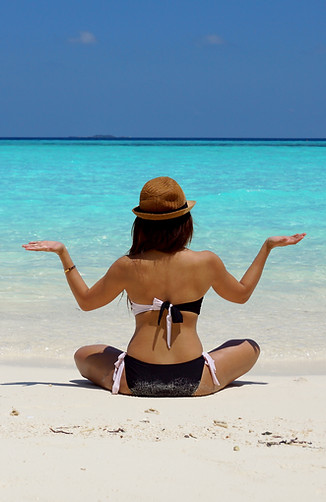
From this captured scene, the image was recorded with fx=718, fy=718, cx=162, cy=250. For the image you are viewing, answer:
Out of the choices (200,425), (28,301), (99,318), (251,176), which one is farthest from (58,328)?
(251,176)

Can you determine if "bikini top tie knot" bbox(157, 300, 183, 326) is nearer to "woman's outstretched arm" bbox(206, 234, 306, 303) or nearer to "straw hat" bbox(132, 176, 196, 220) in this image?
"woman's outstretched arm" bbox(206, 234, 306, 303)

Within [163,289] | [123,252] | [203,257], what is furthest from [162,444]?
[123,252]

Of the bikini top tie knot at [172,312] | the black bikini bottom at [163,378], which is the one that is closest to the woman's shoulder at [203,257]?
the bikini top tie knot at [172,312]

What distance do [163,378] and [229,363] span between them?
390mm

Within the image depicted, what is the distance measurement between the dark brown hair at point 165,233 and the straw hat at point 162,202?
0.05 metres

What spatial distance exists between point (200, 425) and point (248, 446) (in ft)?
1.07

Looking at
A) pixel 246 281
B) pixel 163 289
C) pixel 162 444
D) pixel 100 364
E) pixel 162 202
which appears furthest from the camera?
pixel 100 364

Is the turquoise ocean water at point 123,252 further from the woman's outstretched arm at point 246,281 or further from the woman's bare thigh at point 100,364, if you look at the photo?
the woman's outstretched arm at point 246,281

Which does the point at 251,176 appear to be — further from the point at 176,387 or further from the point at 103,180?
the point at 176,387

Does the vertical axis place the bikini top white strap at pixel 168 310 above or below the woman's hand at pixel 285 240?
below

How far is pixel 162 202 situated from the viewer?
10.3ft

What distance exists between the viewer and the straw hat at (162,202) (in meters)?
3.14

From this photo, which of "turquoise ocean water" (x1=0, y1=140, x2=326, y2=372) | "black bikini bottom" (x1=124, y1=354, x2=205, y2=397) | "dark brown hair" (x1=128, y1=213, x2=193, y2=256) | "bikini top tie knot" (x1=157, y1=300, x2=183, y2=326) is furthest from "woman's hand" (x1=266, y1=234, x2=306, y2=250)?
"turquoise ocean water" (x1=0, y1=140, x2=326, y2=372)

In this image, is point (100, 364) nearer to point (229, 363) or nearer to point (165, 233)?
point (229, 363)
